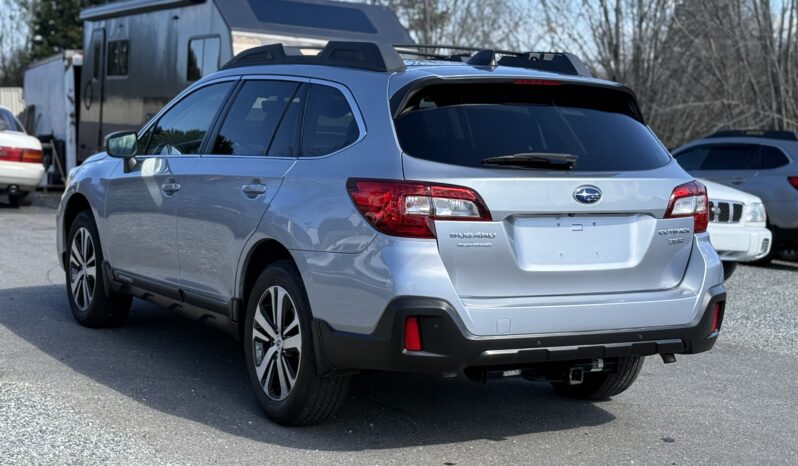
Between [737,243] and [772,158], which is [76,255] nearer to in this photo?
[737,243]

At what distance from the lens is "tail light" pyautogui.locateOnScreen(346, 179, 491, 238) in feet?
15.9

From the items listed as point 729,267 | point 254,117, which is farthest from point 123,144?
point 729,267

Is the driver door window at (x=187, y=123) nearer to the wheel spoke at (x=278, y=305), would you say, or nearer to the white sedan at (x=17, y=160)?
the wheel spoke at (x=278, y=305)

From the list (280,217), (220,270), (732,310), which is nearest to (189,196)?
(220,270)

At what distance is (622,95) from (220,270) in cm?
224

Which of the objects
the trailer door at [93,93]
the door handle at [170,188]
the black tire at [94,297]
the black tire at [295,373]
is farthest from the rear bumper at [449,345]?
the trailer door at [93,93]

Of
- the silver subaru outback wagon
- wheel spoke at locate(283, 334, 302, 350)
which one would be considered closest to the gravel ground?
the silver subaru outback wagon

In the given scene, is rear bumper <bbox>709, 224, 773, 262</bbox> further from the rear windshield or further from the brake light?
the brake light

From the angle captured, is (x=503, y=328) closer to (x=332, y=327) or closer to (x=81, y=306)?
(x=332, y=327)

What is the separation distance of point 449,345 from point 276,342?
1.09 meters

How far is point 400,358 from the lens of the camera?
16.0 ft

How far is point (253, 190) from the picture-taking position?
5.77 m

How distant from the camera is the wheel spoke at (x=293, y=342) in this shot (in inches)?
211

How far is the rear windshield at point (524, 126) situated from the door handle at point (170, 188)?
191 cm
